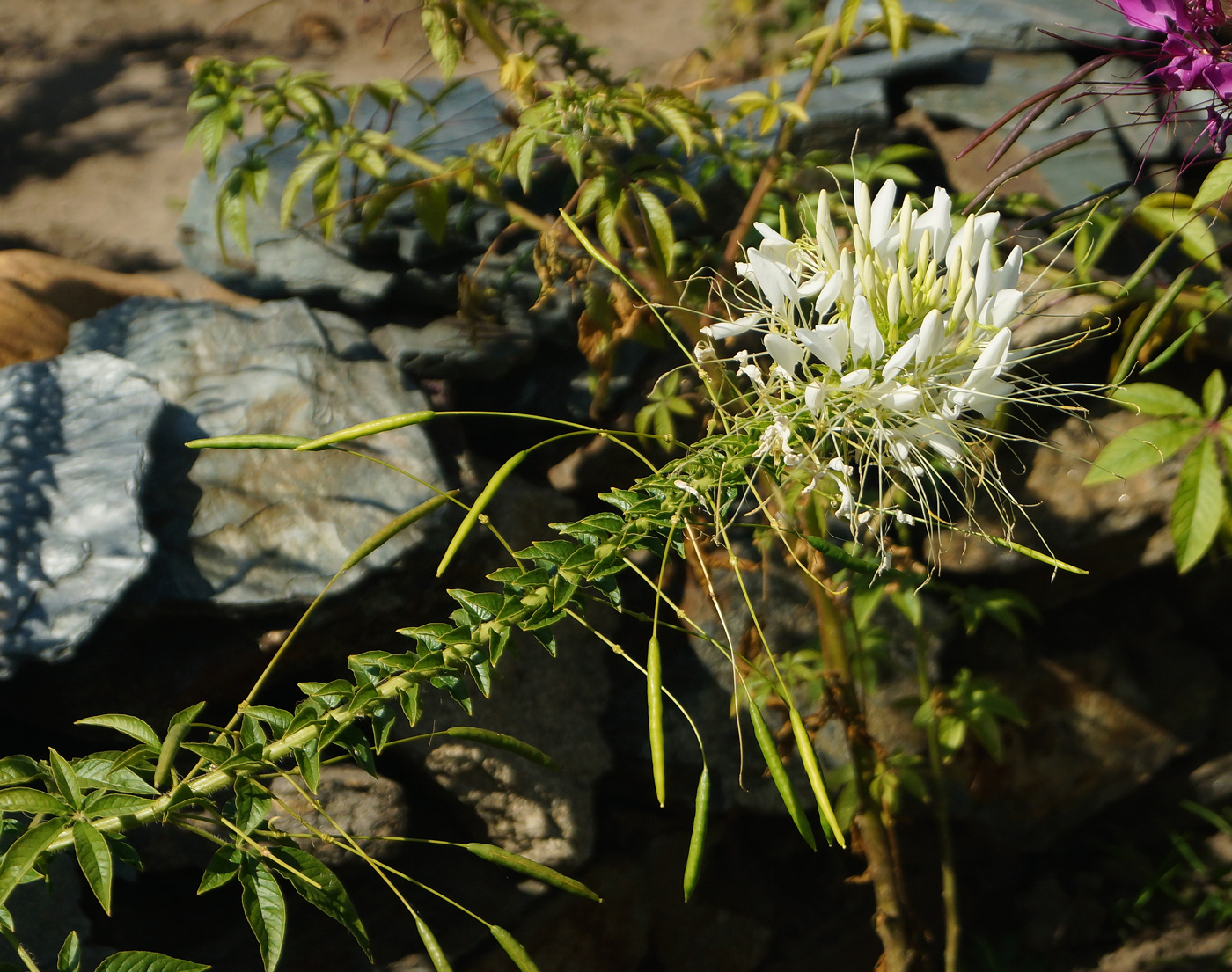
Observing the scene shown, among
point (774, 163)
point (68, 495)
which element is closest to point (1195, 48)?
point (774, 163)

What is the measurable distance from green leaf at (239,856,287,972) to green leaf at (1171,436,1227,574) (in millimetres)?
1568

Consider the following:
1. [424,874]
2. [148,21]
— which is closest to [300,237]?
[424,874]

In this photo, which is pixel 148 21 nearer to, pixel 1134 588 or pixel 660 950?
pixel 660 950

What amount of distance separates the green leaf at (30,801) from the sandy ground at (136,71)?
7.52ft

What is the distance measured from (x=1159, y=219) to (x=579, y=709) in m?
1.65

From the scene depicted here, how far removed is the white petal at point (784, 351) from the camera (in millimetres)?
979

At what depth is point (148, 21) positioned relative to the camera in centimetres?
396

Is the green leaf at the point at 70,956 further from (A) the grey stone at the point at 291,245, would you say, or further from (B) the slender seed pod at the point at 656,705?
(A) the grey stone at the point at 291,245

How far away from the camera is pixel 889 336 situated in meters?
0.99

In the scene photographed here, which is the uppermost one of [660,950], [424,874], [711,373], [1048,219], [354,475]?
[1048,219]

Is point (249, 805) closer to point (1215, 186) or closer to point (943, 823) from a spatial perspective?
point (1215, 186)

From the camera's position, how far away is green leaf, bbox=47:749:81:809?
0.96 m

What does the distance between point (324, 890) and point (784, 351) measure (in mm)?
773

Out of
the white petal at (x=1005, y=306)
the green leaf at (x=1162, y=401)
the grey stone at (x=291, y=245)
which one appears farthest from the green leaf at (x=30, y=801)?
→ the green leaf at (x=1162, y=401)
